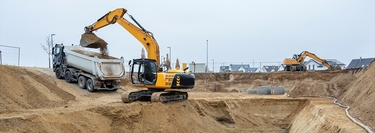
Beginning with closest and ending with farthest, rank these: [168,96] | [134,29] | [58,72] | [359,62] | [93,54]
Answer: [168,96] → [134,29] → [93,54] → [58,72] → [359,62]

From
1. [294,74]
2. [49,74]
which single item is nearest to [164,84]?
[49,74]

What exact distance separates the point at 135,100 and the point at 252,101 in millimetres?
8844

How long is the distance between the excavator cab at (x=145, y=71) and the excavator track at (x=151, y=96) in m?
0.54

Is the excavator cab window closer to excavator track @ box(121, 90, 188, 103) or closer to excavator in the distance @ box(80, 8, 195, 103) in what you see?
excavator in the distance @ box(80, 8, 195, 103)

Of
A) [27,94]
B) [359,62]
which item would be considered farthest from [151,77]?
[359,62]

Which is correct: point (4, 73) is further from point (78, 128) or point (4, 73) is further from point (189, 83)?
point (189, 83)

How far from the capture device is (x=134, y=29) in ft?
55.8

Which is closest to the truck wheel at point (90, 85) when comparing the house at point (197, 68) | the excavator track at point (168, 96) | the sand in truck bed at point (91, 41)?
the sand in truck bed at point (91, 41)

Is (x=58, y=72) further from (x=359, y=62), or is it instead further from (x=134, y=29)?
(x=359, y=62)

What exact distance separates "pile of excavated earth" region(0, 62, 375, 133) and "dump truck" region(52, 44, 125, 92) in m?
0.47

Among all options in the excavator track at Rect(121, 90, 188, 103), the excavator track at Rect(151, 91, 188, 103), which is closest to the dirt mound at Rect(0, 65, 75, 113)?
the excavator track at Rect(121, 90, 188, 103)

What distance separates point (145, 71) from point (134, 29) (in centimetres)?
286

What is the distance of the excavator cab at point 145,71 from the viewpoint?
15.2 metres

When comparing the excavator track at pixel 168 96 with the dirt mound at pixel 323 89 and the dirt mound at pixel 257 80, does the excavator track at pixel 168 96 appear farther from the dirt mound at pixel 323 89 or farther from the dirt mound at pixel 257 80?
the dirt mound at pixel 257 80
